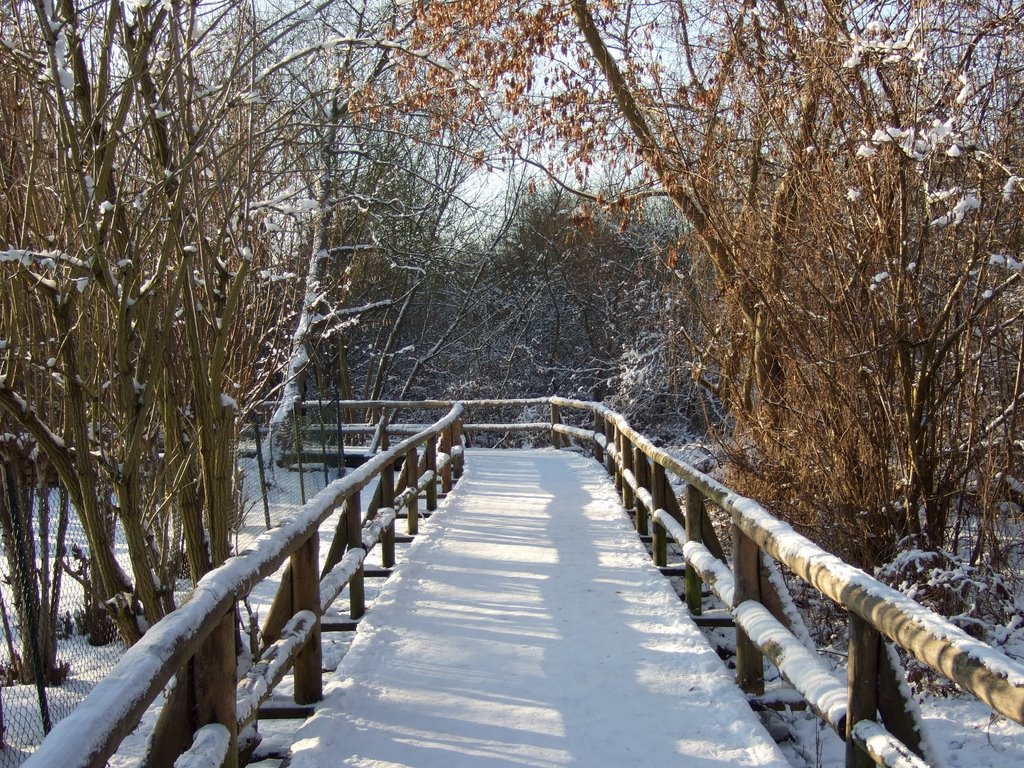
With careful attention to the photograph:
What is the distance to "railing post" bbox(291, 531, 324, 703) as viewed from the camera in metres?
4.34

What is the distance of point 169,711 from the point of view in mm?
2850

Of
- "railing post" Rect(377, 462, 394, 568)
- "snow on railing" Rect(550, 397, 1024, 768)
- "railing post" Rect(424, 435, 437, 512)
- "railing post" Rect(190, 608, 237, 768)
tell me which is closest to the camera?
"snow on railing" Rect(550, 397, 1024, 768)

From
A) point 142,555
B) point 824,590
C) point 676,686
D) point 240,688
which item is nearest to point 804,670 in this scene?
point 824,590

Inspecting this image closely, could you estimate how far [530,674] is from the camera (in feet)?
15.5

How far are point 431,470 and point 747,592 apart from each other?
5508 mm

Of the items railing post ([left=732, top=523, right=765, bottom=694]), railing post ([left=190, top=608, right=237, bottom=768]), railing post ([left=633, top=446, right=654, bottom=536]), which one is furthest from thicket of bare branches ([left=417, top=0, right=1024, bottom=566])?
railing post ([left=190, top=608, right=237, bottom=768])


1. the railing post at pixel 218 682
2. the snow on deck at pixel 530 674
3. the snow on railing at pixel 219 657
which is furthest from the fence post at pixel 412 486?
the railing post at pixel 218 682

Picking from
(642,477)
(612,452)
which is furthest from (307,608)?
(612,452)

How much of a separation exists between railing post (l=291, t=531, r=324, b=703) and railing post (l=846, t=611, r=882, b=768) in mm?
2453

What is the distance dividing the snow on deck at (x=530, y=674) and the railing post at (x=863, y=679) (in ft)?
2.86

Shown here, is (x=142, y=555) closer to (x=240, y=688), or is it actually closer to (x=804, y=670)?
(x=240, y=688)

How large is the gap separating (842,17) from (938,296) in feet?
6.96

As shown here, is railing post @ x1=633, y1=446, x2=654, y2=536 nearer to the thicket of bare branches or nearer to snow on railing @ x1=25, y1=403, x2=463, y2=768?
the thicket of bare branches

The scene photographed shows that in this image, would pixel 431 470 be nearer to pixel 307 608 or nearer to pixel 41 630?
pixel 41 630
